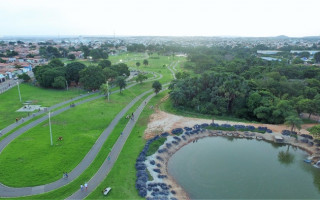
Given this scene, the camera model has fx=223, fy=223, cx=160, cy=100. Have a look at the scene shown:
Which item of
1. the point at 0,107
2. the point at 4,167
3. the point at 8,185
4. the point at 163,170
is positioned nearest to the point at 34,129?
the point at 4,167

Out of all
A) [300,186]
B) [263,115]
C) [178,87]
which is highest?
[178,87]

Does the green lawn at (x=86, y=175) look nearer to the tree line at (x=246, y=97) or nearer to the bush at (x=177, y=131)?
the bush at (x=177, y=131)

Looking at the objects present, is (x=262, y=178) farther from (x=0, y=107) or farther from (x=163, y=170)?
(x=0, y=107)

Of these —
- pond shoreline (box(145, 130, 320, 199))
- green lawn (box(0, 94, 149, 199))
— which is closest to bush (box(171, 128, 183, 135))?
pond shoreline (box(145, 130, 320, 199))

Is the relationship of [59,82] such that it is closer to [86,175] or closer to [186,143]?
[186,143]

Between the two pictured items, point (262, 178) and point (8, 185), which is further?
point (262, 178)

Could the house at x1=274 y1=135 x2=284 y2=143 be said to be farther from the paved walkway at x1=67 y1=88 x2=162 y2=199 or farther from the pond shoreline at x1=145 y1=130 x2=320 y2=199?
the paved walkway at x1=67 y1=88 x2=162 y2=199

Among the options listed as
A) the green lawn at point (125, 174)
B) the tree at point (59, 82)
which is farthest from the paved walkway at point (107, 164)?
the tree at point (59, 82)
